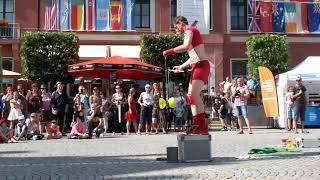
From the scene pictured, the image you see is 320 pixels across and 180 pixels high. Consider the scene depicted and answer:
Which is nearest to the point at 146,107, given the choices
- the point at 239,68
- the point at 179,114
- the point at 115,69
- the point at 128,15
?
the point at 179,114

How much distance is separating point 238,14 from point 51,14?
12603 millimetres

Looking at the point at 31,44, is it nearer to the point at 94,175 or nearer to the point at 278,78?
the point at 278,78

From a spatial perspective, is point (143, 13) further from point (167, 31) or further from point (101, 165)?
point (101, 165)

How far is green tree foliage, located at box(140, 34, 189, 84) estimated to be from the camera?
33875mm

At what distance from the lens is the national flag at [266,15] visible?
129 feet

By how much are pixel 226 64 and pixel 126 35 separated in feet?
23.0

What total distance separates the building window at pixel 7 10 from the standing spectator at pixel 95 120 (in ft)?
67.1

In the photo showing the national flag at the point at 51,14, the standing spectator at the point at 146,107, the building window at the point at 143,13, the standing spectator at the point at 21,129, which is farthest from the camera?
the building window at the point at 143,13

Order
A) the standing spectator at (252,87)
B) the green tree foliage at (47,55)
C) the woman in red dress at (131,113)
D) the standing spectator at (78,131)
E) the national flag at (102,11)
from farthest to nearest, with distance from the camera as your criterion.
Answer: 1. the national flag at (102,11)
2. the green tree foliage at (47,55)
3. the standing spectator at (252,87)
4. the woman in red dress at (131,113)
5. the standing spectator at (78,131)

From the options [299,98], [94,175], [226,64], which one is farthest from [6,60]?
[94,175]

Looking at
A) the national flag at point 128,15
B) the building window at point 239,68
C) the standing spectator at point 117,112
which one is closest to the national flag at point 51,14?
the national flag at point 128,15

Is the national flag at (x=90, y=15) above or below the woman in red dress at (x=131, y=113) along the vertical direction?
above

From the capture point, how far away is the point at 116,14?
38.7m

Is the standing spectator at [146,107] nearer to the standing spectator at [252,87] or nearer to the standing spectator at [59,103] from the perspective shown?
the standing spectator at [59,103]
